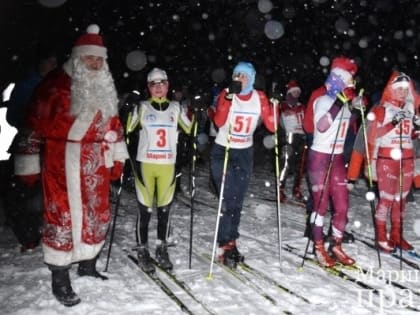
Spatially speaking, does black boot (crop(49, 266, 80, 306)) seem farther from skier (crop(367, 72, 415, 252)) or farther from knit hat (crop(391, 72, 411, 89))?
knit hat (crop(391, 72, 411, 89))

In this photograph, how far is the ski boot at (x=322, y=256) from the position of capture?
604 centimetres

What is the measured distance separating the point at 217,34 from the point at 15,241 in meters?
13.7

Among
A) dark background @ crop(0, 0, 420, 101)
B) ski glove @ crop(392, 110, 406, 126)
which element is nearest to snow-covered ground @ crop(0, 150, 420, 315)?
ski glove @ crop(392, 110, 406, 126)

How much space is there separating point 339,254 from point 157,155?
268 cm

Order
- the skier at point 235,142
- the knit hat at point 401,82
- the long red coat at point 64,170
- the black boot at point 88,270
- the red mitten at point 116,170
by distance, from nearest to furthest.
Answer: the long red coat at point 64,170, the red mitten at point 116,170, the black boot at point 88,270, the skier at point 235,142, the knit hat at point 401,82

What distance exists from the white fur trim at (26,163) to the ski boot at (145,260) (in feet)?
5.85

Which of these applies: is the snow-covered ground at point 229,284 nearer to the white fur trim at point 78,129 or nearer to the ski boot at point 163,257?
the ski boot at point 163,257

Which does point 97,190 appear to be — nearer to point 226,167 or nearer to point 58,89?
point 58,89

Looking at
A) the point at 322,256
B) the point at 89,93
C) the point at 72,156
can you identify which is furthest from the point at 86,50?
the point at 322,256

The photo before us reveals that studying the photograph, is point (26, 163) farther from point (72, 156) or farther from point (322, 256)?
point (322, 256)

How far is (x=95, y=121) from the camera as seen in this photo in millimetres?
4930

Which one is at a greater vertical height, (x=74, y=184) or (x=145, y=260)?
(x=74, y=184)

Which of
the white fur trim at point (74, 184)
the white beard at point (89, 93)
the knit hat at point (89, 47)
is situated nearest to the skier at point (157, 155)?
the white beard at point (89, 93)

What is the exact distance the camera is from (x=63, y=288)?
4895mm
